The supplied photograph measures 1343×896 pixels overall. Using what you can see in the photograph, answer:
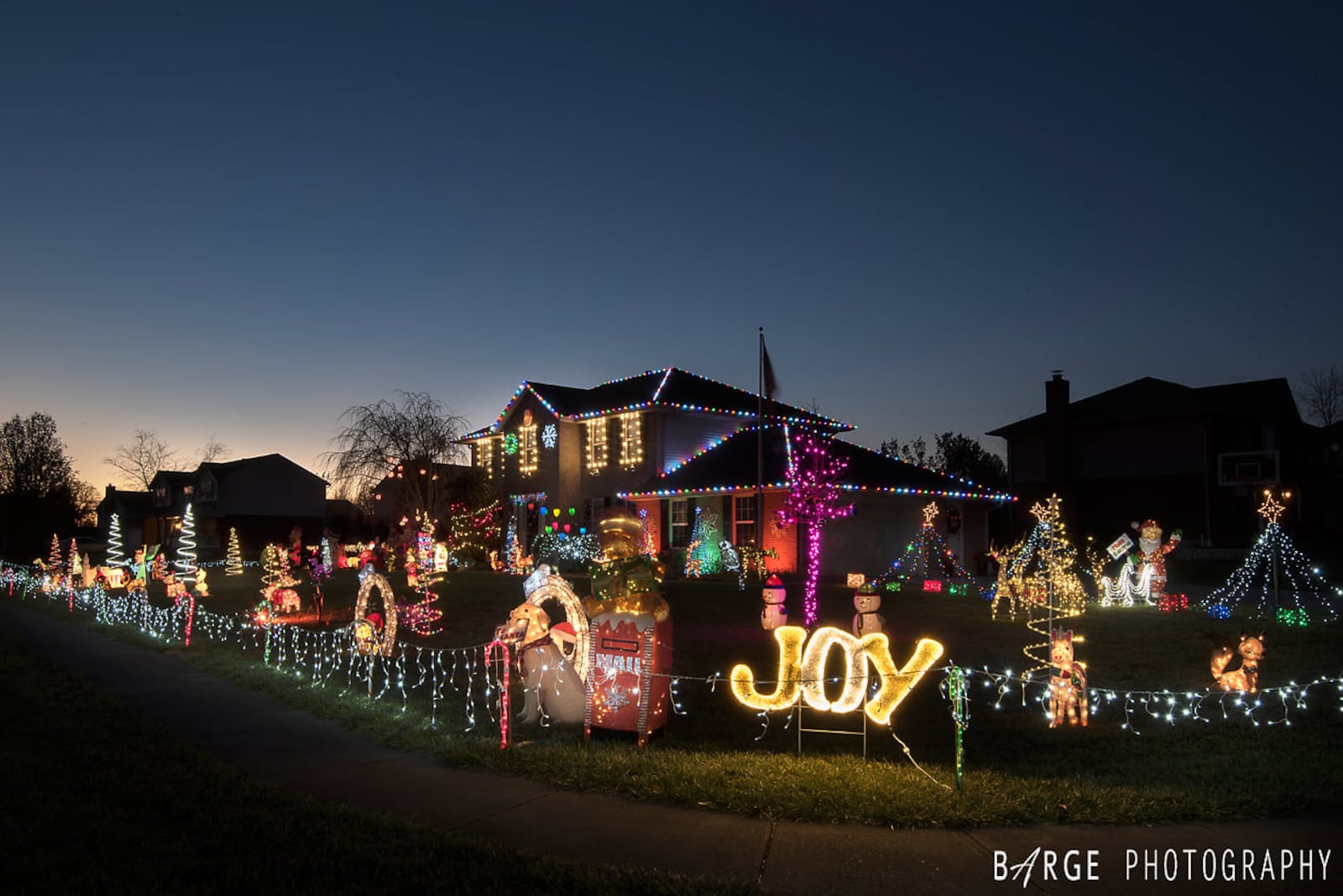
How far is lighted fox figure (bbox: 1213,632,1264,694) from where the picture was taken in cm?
1034

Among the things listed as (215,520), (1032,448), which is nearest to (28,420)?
(215,520)

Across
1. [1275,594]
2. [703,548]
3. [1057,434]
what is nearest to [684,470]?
[703,548]

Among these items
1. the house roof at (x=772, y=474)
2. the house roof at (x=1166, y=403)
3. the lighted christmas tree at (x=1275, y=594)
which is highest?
the house roof at (x=1166, y=403)

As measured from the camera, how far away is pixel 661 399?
31.6 metres

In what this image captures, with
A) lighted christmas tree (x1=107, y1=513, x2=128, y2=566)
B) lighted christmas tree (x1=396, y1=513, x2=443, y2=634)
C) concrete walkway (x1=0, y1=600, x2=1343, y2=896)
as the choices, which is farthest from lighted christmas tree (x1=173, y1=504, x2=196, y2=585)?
concrete walkway (x1=0, y1=600, x2=1343, y2=896)

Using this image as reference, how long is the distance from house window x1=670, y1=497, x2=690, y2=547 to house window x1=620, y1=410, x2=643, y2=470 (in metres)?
2.66

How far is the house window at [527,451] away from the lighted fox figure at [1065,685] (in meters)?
26.3

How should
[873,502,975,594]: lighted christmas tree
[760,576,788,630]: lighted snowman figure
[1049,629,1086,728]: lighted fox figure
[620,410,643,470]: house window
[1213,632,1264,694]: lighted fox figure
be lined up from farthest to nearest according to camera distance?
[620,410,643,470]: house window
[873,502,975,594]: lighted christmas tree
[760,576,788,630]: lighted snowman figure
[1213,632,1264,694]: lighted fox figure
[1049,629,1086,728]: lighted fox figure

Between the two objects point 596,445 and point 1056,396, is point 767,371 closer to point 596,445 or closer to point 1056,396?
→ point 596,445

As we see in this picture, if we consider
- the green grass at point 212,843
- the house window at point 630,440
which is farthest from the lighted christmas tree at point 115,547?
the green grass at point 212,843

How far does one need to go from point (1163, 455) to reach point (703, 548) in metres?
21.3

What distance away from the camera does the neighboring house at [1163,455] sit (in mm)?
36000

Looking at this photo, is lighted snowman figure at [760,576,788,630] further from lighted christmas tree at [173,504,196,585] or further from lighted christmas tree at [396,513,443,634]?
lighted christmas tree at [173,504,196,585]

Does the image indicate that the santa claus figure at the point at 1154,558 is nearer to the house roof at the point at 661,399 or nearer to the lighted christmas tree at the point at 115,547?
the house roof at the point at 661,399
